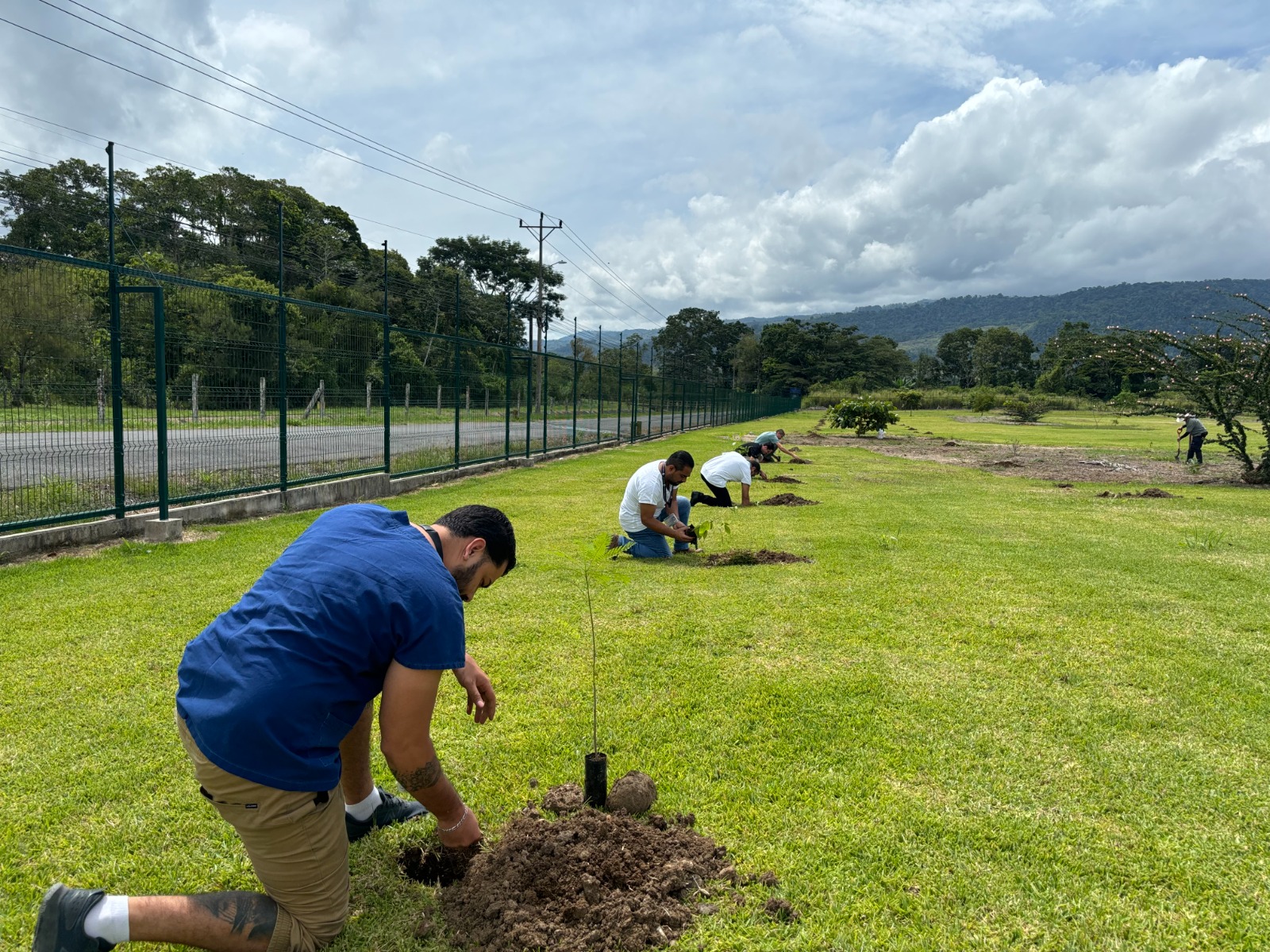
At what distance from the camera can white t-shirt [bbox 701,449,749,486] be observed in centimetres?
948

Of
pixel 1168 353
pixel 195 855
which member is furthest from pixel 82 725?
pixel 1168 353

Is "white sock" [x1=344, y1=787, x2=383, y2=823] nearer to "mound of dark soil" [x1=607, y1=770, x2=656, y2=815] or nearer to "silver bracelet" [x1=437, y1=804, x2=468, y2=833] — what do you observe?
"silver bracelet" [x1=437, y1=804, x2=468, y2=833]

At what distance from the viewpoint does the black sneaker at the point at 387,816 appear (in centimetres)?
265

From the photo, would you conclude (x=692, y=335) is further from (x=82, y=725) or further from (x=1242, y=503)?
(x=82, y=725)

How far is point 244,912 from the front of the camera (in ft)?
6.47

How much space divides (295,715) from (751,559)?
17.9 feet

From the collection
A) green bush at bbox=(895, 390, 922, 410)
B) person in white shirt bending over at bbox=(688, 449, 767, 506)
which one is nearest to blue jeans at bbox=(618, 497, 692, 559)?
person in white shirt bending over at bbox=(688, 449, 767, 506)

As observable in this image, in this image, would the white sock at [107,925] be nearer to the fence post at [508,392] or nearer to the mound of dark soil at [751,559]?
the mound of dark soil at [751,559]

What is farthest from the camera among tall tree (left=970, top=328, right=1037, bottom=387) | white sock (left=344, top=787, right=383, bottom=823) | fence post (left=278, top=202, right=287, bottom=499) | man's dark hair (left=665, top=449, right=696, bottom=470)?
tall tree (left=970, top=328, right=1037, bottom=387)

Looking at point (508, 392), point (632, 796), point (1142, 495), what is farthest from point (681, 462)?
point (1142, 495)

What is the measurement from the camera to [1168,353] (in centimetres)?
1409

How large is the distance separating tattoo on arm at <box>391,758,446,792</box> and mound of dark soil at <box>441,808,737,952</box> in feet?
1.53

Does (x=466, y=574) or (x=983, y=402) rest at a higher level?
(x=983, y=402)

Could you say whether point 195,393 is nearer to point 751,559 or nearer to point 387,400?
point 387,400
